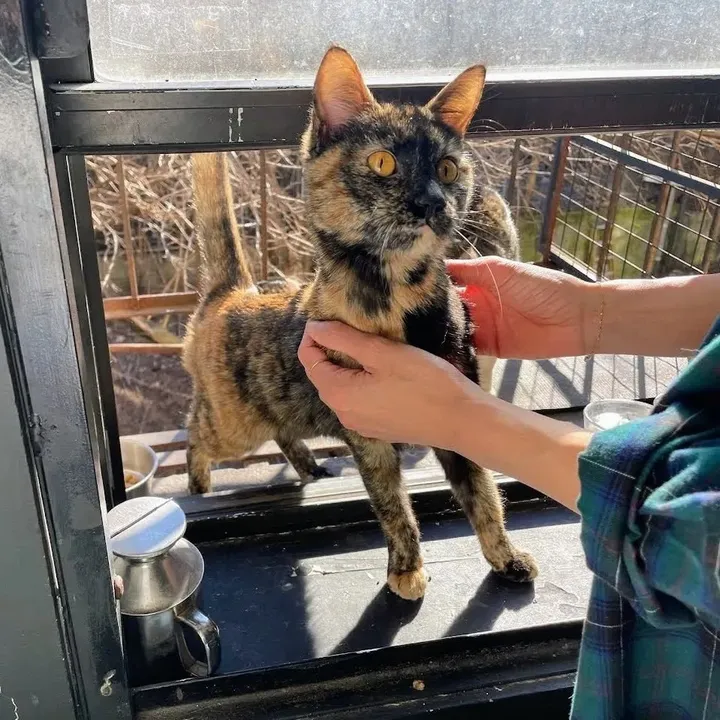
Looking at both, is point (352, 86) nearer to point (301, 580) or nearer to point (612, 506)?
point (612, 506)

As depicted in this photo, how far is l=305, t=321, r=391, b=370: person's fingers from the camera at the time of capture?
922 mm

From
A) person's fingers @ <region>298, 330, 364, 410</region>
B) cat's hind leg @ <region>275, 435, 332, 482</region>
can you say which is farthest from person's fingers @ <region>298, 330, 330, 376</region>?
cat's hind leg @ <region>275, 435, 332, 482</region>

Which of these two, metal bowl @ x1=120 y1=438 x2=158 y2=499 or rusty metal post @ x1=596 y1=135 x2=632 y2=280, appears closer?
metal bowl @ x1=120 y1=438 x2=158 y2=499

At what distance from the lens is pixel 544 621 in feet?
3.59

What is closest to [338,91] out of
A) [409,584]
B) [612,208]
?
[409,584]

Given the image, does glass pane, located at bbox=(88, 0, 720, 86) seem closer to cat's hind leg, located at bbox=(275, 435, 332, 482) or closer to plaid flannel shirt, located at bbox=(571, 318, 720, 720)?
plaid flannel shirt, located at bbox=(571, 318, 720, 720)

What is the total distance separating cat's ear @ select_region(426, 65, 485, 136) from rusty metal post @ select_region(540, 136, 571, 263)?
124 centimetres

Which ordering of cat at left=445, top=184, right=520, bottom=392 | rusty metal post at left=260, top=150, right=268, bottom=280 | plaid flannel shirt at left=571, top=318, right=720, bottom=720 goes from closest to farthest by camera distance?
1. plaid flannel shirt at left=571, top=318, right=720, bottom=720
2. cat at left=445, top=184, right=520, bottom=392
3. rusty metal post at left=260, top=150, right=268, bottom=280

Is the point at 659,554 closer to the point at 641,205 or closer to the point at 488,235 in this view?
the point at 488,235

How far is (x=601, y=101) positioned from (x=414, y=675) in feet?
2.78

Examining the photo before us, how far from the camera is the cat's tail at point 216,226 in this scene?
53.7 inches

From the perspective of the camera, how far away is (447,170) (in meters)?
1.03

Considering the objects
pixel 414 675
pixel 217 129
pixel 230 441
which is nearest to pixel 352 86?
pixel 217 129

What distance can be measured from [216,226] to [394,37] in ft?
2.22
